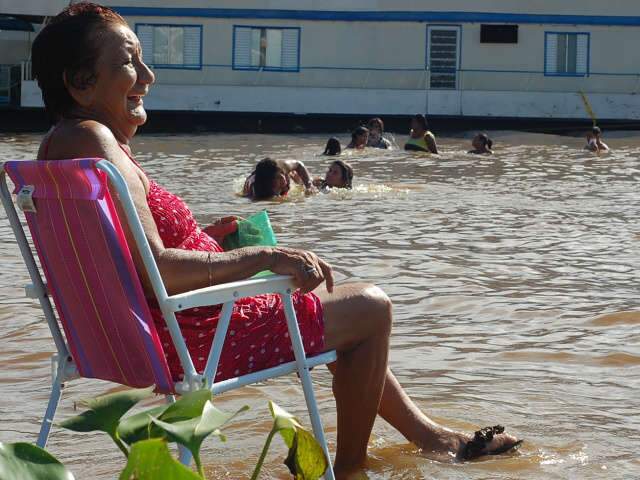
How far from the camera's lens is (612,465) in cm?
381

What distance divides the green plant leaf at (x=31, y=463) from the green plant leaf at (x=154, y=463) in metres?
0.11

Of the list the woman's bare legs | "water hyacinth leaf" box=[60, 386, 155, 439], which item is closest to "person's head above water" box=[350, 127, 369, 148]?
the woman's bare legs

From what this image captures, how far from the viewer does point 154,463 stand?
1548mm

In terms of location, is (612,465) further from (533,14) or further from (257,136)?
(533,14)

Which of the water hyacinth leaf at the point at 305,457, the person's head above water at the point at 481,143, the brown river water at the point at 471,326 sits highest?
the water hyacinth leaf at the point at 305,457

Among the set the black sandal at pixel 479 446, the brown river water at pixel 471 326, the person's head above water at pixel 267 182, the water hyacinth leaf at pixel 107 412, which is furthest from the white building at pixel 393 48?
the water hyacinth leaf at pixel 107 412

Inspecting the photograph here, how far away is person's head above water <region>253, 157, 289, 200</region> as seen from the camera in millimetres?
12648

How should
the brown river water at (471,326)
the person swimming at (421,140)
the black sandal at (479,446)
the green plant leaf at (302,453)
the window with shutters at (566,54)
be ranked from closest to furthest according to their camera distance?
the green plant leaf at (302,453), the black sandal at (479,446), the brown river water at (471,326), the person swimming at (421,140), the window with shutters at (566,54)

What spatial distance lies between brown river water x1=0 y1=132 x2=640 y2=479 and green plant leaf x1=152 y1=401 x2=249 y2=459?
2.04m

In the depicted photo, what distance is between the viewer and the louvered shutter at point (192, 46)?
98.5ft

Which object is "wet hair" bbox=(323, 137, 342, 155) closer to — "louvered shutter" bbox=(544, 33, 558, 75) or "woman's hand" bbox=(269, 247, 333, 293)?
"louvered shutter" bbox=(544, 33, 558, 75)

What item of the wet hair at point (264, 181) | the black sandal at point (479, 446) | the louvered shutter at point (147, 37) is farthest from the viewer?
the louvered shutter at point (147, 37)

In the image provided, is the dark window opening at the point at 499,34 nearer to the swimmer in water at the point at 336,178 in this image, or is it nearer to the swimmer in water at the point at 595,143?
the swimmer in water at the point at 595,143

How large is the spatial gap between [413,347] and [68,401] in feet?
5.31
